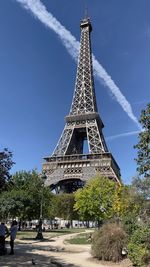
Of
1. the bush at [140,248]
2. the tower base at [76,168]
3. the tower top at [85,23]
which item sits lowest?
the bush at [140,248]

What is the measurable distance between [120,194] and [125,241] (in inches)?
1059

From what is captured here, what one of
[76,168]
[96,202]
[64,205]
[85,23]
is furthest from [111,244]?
[85,23]

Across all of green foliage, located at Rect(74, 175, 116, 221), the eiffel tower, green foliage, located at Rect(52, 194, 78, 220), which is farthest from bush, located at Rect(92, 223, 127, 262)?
green foliage, located at Rect(52, 194, 78, 220)

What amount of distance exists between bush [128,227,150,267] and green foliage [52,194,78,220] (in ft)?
190

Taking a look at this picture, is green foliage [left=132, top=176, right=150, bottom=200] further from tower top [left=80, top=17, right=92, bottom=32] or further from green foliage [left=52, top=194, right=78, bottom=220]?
tower top [left=80, top=17, right=92, bottom=32]

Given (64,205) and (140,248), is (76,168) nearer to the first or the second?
(64,205)

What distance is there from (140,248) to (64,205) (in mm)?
62724

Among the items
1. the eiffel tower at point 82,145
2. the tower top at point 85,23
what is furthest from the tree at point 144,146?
the tower top at point 85,23

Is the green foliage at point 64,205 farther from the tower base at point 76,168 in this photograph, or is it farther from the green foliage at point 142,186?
the green foliage at point 142,186

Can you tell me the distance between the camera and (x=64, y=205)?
76.2 metres

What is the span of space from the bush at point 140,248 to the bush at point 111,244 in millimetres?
1186

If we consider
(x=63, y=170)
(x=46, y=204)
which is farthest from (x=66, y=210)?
(x=46, y=204)

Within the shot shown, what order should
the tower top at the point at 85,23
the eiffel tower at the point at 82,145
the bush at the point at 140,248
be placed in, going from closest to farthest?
the bush at the point at 140,248, the eiffel tower at the point at 82,145, the tower top at the point at 85,23

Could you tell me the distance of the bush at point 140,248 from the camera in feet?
46.5
